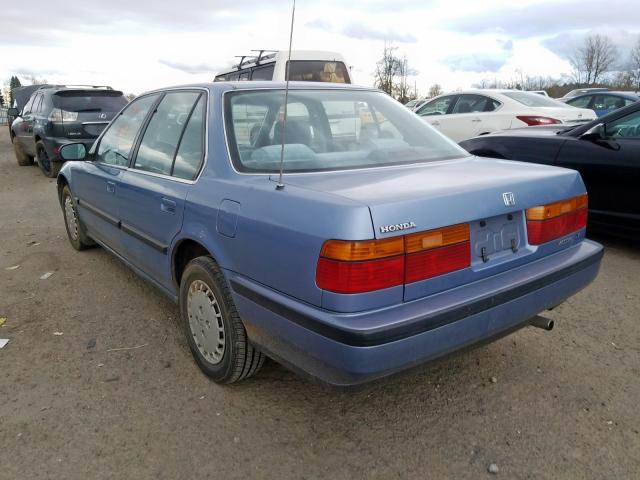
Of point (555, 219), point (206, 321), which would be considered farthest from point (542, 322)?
point (206, 321)

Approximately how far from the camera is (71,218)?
527 cm

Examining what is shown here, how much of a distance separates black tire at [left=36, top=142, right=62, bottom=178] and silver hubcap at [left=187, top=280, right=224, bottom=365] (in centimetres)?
866

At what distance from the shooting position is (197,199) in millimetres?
2705

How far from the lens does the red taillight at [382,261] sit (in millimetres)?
1954

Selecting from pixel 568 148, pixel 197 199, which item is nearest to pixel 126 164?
pixel 197 199

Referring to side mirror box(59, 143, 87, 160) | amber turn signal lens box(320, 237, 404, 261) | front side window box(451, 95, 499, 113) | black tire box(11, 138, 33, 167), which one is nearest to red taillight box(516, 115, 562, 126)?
front side window box(451, 95, 499, 113)

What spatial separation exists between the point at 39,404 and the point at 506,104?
8.13m

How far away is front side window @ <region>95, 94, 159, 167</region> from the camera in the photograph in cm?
378

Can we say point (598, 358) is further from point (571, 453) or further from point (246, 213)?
point (246, 213)

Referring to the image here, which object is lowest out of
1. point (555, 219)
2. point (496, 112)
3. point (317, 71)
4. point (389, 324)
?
point (389, 324)

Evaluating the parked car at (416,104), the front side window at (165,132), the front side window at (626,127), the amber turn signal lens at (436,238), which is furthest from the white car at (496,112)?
the amber turn signal lens at (436,238)

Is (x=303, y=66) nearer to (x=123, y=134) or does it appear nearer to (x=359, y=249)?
(x=123, y=134)

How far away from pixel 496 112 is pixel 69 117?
767cm

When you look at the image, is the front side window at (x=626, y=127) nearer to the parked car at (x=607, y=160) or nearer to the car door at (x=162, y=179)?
the parked car at (x=607, y=160)
